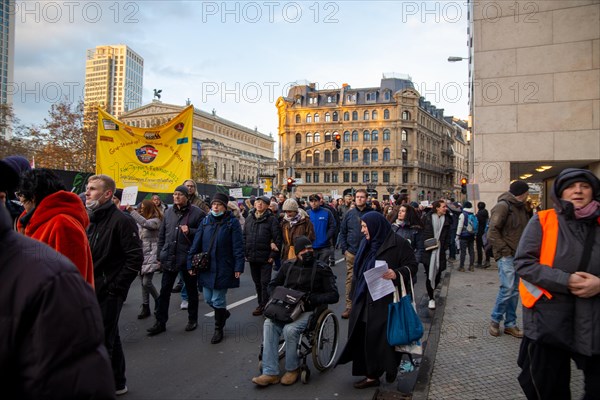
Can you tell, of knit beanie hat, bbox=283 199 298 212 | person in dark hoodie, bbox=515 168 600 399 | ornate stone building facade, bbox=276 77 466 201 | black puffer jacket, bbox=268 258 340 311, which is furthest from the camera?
ornate stone building facade, bbox=276 77 466 201

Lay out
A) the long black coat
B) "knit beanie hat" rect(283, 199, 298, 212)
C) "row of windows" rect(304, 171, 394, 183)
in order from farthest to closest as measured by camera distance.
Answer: "row of windows" rect(304, 171, 394, 183) → "knit beanie hat" rect(283, 199, 298, 212) → the long black coat

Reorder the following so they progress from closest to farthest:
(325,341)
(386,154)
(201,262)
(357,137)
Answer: (325,341), (201,262), (386,154), (357,137)

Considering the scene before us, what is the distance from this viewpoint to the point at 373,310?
438 cm

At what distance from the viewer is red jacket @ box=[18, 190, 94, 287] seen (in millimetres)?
2875

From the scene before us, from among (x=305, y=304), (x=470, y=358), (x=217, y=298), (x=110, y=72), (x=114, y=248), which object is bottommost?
(x=470, y=358)

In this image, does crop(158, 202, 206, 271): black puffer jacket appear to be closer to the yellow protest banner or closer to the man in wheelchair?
the man in wheelchair

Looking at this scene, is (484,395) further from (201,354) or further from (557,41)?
(557,41)

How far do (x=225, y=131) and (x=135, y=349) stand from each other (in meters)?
121

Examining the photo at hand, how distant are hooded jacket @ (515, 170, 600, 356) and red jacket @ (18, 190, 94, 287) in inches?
120

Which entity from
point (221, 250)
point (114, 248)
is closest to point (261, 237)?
point (221, 250)

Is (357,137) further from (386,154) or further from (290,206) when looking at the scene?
(290,206)

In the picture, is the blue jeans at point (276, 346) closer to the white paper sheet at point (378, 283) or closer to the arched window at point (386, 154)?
the white paper sheet at point (378, 283)

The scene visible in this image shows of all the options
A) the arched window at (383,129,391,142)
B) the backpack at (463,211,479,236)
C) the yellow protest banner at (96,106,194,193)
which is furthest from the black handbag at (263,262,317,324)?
the arched window at (383,129,391,142)

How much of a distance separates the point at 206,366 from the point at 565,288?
3.92 meters
